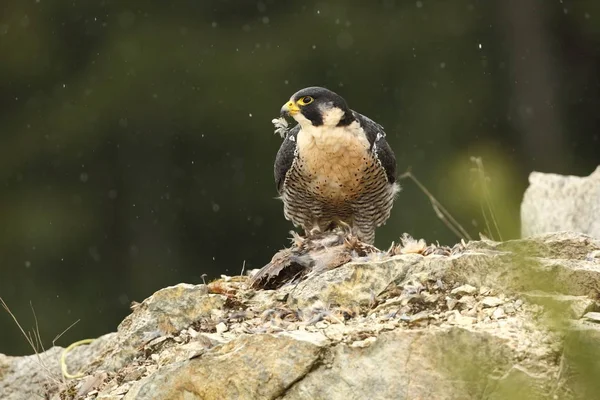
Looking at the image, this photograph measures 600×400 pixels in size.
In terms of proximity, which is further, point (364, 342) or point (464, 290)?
point (464, 290)

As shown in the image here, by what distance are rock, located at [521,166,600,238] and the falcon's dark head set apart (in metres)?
1.10

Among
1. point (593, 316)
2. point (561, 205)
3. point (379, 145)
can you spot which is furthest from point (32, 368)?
point (561, 205)

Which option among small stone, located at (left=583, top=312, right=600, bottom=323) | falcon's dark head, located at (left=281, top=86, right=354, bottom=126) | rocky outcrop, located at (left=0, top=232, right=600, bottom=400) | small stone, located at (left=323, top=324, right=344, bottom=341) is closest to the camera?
rocky outcrop, located at (left=0, top=232, right=600, bottom=400)

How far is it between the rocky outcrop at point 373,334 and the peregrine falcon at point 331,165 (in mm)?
1579

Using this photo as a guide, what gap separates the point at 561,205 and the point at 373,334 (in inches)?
123

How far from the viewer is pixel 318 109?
17.7 feet

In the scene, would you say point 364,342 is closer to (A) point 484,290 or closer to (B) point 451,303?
(B) point 451,303

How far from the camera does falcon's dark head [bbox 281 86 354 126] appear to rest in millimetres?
5379

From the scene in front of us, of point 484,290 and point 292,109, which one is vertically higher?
point 292,109


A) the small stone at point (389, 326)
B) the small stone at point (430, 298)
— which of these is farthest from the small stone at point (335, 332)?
the small stone at point (430, 298)

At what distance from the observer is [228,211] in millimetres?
13391

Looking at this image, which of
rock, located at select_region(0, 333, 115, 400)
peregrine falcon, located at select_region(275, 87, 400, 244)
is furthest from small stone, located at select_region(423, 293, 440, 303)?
peregrine falcon, located at select_region(275, 87, 400, 244)

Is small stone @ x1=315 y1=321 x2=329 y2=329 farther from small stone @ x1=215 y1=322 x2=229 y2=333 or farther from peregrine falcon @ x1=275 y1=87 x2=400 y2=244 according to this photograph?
peregrine falcon @ x1=275 y1=87 x2=400 y2=244

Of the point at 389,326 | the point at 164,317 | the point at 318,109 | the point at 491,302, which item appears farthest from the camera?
the point at 318,109
